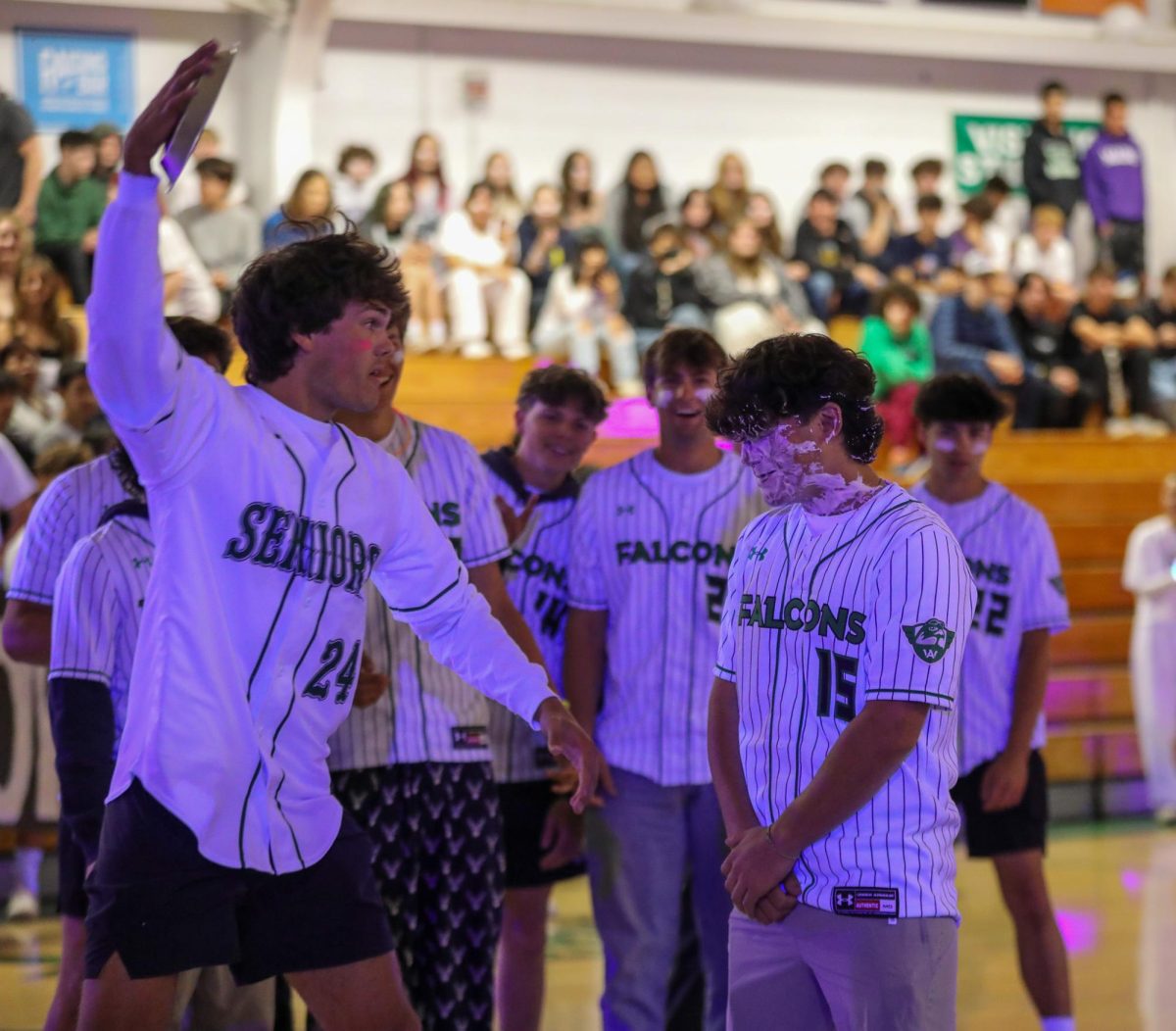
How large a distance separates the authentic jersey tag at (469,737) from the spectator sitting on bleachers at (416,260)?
7.68m

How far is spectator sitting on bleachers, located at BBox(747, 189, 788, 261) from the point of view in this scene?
478 inches

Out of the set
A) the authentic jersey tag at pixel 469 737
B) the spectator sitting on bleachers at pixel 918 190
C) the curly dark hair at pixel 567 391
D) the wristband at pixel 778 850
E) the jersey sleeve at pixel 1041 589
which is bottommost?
the wristband at pixel 778 850

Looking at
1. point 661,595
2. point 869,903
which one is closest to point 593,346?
point 661,595

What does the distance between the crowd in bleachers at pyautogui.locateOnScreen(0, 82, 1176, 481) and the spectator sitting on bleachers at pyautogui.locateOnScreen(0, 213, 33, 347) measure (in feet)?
1.35

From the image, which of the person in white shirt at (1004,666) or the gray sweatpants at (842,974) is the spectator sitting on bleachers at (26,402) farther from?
the gray sweatpants at (842,974)

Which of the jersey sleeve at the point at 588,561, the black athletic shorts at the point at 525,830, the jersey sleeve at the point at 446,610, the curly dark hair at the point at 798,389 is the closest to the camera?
the curly dark hair at the point at 798,389

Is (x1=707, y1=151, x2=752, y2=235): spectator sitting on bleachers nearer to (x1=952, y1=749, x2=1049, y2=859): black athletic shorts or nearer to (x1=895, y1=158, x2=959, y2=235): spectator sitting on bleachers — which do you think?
(x1=895, y1=158, x2=959, y2=235): spectator sitting on bleachers

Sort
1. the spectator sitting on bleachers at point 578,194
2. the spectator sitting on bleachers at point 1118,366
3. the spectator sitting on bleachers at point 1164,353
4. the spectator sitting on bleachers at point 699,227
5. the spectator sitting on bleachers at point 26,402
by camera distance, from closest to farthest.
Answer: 1. the spectator sitting on bleachers at point 26,402
2. the spectator sitting on bleachers at point 699,227
3. the spectator sitting on bleachers at point 578,194
4. the spectator sitting on bleachers at point 1118,366
5. the spectator sitting on bleachers at point 1164,353

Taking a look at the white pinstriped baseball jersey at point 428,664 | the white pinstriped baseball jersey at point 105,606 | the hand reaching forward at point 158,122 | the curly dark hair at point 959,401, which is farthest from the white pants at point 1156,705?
the hand reaching forward at point 158,122

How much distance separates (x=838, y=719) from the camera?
250cm

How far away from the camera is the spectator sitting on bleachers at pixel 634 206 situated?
12.3 meters

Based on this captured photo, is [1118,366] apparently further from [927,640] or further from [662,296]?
[927,640]

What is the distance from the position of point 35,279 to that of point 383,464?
6357 millimetres

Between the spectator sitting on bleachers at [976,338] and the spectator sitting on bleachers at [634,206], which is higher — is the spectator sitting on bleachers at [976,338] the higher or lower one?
the lower one
